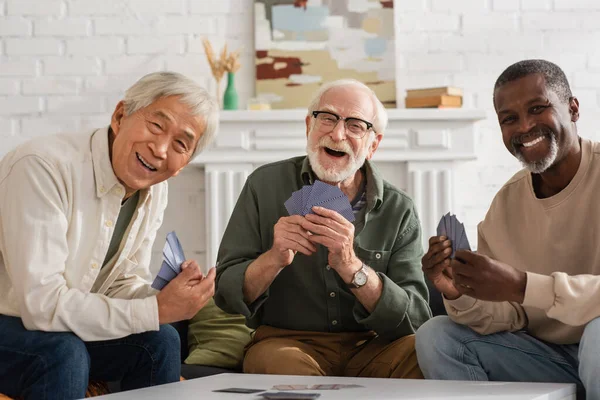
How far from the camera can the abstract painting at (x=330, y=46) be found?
185 inches

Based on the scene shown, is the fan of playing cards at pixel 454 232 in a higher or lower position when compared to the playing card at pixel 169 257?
higher

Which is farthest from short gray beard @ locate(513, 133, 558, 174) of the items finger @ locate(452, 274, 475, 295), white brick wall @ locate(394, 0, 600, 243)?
white brick wall @ locate(394, 0, 600, 243)

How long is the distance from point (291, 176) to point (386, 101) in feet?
5.73

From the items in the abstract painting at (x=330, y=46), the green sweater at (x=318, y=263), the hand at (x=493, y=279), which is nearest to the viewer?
the hand at (x=493, y=279)

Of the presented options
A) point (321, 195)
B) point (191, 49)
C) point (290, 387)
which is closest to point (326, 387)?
point (290, 387)

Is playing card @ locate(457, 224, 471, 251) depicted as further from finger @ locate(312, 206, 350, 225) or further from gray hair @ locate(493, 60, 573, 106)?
gray hair @ locate(493, 60, 573, 106)

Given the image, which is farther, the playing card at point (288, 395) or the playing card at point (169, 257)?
the playing card at point (169, 257)

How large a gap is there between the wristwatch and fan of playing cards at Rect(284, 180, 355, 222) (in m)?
0.17

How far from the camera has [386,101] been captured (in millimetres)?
4680

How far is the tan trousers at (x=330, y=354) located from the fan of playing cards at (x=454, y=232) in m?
0.46

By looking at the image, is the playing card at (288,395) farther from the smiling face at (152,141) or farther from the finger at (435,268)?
the smiling face at (152,141)

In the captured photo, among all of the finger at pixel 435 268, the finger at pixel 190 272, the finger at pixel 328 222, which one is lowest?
the finger at pixel 435 268

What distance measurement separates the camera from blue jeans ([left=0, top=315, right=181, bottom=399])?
2.30 metres

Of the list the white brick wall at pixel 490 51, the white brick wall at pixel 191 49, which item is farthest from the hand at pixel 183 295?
the white brick wall at pixel 490 51
